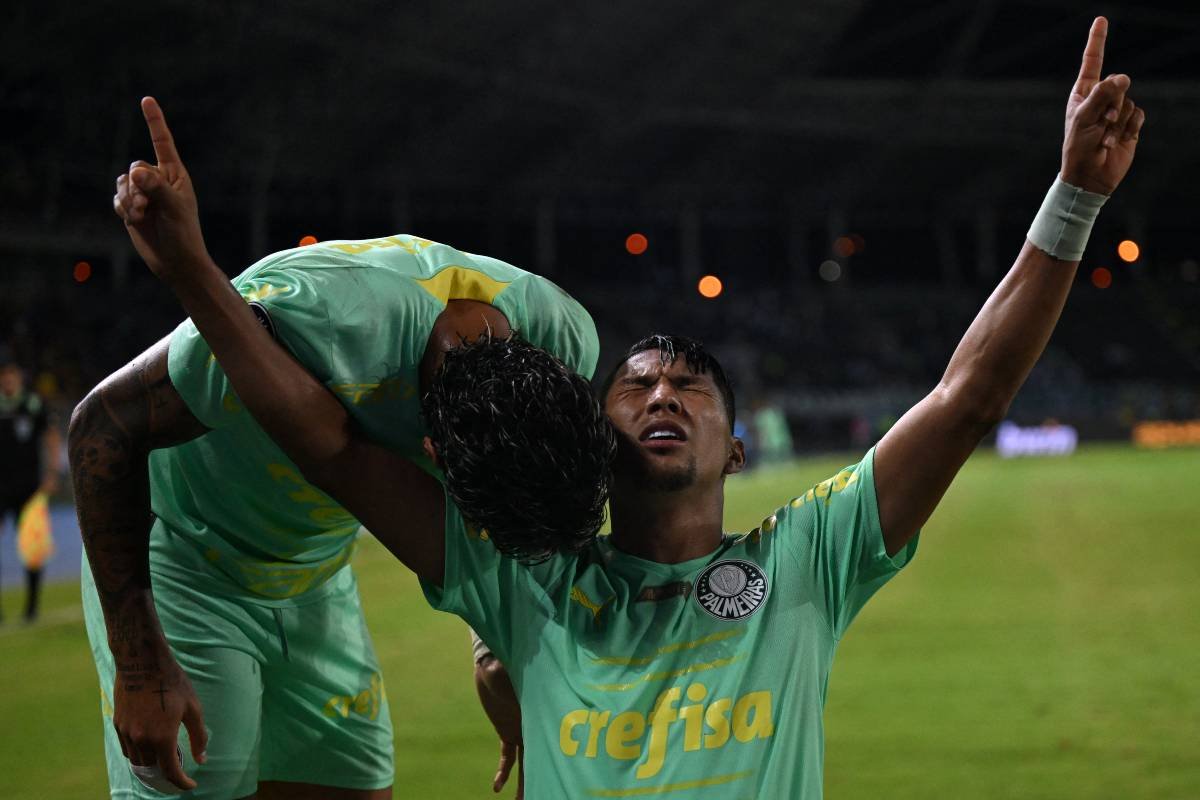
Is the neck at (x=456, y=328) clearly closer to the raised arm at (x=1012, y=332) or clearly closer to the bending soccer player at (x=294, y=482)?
the bending soccer player at (x=294, y=482)

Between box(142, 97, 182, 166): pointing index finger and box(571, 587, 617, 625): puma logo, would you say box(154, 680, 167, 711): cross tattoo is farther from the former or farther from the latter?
box(142, 97, 182, 166): pointing index finger

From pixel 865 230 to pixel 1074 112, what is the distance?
45.0 m

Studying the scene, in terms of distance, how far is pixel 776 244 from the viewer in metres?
44.9

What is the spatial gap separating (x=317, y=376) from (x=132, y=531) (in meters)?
0.58

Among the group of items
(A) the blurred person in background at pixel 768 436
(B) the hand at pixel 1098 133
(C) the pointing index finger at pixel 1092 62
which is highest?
(C) the pointing index finger at pixel 1092 62

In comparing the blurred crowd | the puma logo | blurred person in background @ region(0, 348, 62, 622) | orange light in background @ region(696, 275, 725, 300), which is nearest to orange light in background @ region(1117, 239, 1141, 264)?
the blurred crowd

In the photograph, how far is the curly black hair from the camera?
2348 millimetres

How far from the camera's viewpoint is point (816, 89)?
3472cm

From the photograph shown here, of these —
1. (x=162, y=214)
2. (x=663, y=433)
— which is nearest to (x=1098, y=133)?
(x=663, y=433)

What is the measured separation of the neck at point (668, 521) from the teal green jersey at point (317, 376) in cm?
57

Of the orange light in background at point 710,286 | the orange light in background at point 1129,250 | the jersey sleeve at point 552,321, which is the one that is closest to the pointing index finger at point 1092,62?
the jersey sleeve at point 552,321

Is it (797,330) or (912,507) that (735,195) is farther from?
(912,507)

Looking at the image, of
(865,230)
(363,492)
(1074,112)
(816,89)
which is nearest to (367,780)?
(363,492)

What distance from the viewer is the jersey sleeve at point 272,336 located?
2705 mm
